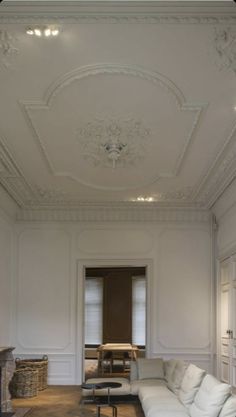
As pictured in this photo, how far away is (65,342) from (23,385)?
1397 mm

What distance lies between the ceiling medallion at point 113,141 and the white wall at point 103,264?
302cm

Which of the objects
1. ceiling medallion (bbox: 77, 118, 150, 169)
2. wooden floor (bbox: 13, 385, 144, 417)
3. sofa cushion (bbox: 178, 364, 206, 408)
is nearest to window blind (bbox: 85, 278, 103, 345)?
wooden floor (bbox: 13, 385, 144, 417)

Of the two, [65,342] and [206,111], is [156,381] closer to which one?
[65,342]

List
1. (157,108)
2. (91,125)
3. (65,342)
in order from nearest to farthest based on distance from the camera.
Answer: (157,108)
(91,125)
(65,342)

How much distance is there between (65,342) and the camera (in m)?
9.72

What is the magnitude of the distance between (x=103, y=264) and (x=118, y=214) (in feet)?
3.17

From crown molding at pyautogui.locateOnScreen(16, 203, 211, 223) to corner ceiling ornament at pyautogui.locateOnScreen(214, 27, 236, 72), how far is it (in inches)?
224

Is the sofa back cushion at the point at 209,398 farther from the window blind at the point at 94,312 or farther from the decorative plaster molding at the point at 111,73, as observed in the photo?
the window blind at the point at 94,312

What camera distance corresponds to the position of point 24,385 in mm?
8484

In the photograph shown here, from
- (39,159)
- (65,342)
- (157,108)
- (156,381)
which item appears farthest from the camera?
(65,342)

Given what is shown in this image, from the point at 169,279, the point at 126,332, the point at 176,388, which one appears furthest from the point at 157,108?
the point at 126,332

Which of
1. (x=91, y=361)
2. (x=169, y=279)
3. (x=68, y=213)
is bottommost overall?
(x=91, y=361)

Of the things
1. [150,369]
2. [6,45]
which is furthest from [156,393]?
[6,45]

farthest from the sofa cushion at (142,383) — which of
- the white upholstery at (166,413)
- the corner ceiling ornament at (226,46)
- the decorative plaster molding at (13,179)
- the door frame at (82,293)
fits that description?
the corner ceiling ornament at (226,46)
